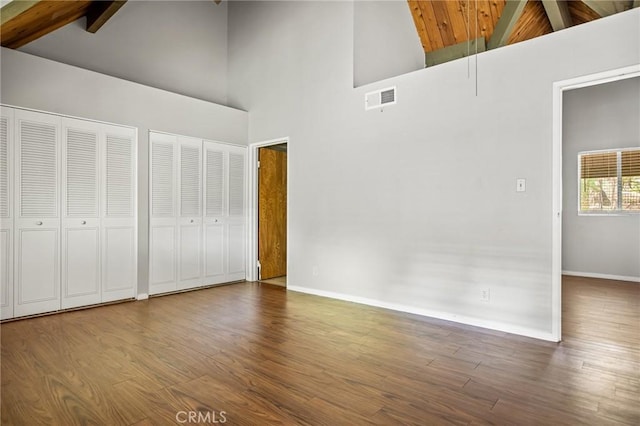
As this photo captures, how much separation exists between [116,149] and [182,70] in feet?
6.50

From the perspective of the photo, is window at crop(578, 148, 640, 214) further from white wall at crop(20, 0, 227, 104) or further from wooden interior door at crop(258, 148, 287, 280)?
white wall at crop(20, 0, 227, 104)

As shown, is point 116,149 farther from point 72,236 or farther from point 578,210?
point 578,210

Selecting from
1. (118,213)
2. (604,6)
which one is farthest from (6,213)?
(604,6)

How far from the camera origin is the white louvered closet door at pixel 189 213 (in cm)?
496

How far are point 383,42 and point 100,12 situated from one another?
358cm

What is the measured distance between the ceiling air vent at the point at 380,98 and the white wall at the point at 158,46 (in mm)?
2903

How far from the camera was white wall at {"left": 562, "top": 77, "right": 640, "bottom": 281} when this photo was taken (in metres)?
5.63

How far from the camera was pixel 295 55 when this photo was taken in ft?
16.8

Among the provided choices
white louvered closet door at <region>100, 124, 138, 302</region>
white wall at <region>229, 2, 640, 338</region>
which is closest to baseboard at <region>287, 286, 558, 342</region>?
white wall at <region>229, 2, 640, 338</region>

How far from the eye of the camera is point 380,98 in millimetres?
4227

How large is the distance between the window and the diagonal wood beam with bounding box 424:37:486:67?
2.97m

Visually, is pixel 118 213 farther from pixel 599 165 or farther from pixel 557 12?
pixel 599 165

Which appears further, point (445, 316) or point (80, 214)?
point (80, 214)

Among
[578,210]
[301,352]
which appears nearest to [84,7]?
[301,352]
